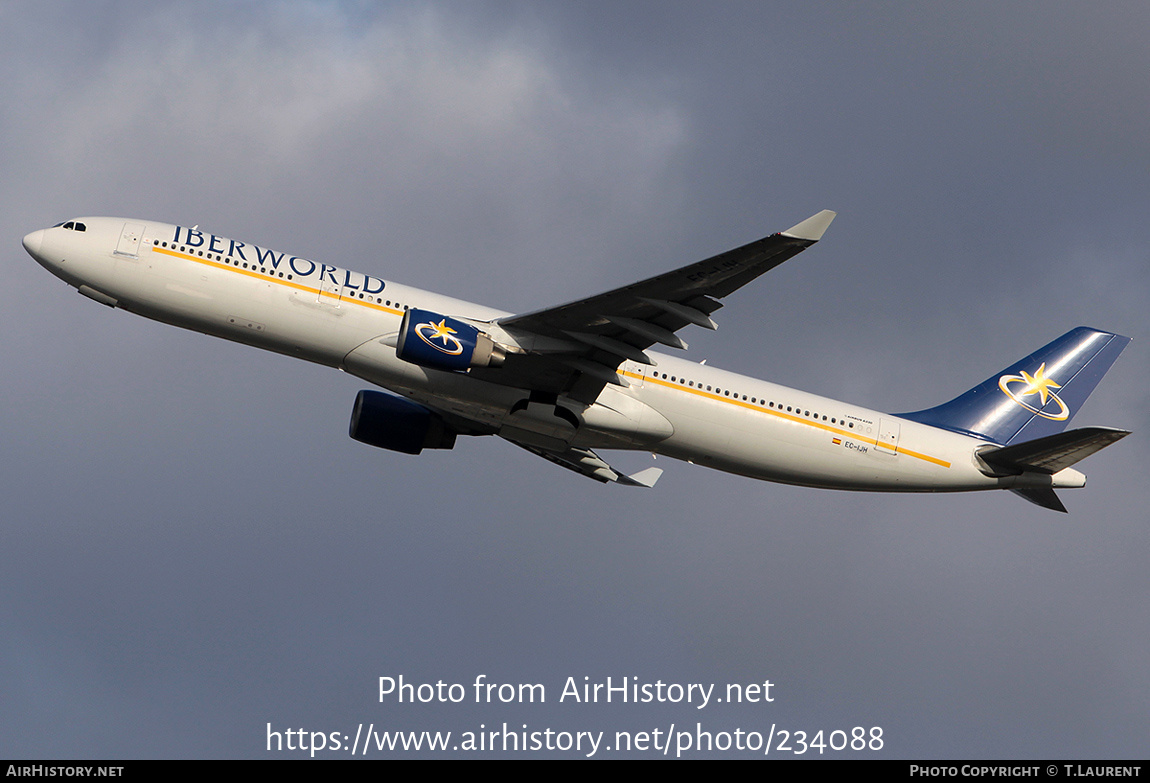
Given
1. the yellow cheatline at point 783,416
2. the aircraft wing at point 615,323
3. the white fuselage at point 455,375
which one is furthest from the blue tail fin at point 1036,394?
the aircraft wing at point 615,323

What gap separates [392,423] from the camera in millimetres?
38812

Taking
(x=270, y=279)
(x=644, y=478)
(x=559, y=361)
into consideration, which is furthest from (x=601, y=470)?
(x=270, y=279)

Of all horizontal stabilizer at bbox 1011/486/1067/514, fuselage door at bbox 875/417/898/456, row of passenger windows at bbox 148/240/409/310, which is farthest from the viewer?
horizontal stabilizer at bbox 1011/486/1067/514

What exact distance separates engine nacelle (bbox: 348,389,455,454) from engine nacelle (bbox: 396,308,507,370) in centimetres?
701

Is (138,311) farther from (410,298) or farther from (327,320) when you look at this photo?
(410,298)

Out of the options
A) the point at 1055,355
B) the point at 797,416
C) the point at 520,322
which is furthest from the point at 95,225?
the point at 1055,355

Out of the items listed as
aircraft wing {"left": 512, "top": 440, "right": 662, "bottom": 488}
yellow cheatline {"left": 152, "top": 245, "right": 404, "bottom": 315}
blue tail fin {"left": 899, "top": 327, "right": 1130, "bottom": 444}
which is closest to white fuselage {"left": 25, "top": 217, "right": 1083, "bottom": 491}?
yellow cheatline {"left": 152, "top": 245, "right": 404, "bottom": 315}

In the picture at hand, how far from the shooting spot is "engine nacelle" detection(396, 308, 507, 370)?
31.7m

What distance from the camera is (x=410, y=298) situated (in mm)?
34125

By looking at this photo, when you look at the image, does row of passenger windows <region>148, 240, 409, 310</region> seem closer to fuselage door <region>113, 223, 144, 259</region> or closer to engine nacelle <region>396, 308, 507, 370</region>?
fuselage door <region>113, 223, 144, 259</region>

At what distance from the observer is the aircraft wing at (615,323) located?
97.6 feet

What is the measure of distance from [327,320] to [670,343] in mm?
9773

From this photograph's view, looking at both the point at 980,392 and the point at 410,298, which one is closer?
the point at 410,298

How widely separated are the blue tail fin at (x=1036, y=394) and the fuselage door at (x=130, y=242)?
997 inches
